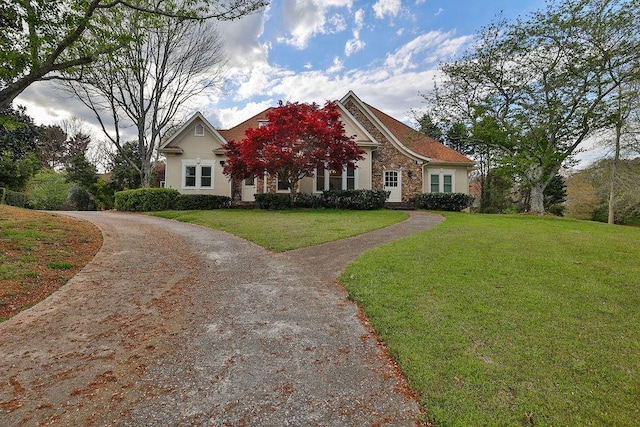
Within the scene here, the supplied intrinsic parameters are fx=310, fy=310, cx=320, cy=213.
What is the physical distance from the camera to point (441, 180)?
65.5ft

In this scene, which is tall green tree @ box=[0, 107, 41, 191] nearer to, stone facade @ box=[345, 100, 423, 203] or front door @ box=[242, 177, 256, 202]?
front door @ box=[242, 177, 256, 202]

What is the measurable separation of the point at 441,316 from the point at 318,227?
682 centimetres

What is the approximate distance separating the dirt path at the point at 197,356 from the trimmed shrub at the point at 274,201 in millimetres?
10837

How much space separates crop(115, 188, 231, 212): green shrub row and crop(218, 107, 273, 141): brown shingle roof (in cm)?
471

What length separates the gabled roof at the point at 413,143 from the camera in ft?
62.6

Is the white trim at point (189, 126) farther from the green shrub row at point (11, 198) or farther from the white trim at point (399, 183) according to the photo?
the white trim at point (399, 183)

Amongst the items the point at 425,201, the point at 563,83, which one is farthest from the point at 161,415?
the point at 563,83

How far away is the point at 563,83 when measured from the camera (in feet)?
49.3

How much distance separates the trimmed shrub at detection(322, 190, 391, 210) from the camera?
55.6 ft

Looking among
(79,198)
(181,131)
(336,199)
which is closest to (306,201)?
(336,199)

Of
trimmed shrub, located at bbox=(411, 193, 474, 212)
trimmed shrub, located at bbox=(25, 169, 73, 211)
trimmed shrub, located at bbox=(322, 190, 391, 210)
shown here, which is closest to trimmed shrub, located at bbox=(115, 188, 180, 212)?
trimmed shrub, located at bbox=(322, 190, 391, 210)

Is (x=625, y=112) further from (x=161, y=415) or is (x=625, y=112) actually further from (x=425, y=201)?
(x=161, y=415)

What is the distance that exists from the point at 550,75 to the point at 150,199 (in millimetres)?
21329

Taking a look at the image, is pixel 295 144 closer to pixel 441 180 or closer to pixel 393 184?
pixel 393 184
